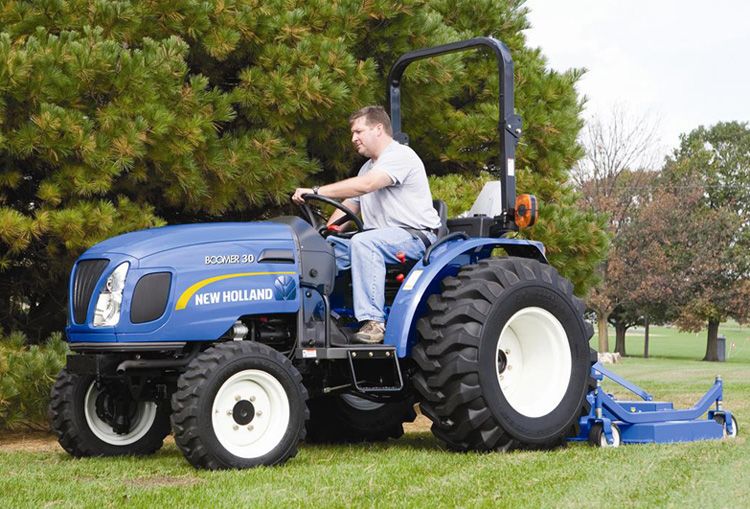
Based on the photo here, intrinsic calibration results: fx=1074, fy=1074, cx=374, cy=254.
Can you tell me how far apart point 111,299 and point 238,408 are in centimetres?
90

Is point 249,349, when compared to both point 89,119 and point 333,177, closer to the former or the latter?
point 89,119

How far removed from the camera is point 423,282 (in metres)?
6.20

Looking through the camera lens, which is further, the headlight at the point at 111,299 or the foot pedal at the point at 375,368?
the foot pedal at the point at 375,368

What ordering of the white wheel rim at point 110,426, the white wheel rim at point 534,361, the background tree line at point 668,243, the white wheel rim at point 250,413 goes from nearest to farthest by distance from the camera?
the white wheel rim at point 250,413, the white wheel rim at point 110,426, the white wheel rim at point 534,361, the background tree line at point 668,243

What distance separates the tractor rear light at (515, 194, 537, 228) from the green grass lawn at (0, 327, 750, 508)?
140 centimetres

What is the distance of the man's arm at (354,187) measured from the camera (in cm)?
636

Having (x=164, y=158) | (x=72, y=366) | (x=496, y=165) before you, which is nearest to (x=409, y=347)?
(x=72, y=366)

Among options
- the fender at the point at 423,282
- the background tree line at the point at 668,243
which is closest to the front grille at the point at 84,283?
the fender at the point at 423,282

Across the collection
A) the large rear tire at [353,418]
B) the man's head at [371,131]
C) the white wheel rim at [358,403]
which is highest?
the man's head at [371,131]

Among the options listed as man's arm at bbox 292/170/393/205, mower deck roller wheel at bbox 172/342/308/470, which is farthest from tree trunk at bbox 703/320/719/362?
mower deck roller wheel at bbox 172/342/308/470

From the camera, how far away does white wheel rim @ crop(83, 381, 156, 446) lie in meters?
6.42

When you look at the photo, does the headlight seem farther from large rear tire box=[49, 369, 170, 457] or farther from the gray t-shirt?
the gray t-shirt

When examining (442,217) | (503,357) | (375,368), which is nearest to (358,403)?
(375,368)

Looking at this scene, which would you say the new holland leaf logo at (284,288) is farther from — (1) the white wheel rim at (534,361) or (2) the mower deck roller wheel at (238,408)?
(1) the white wheel rim at (534,361)
